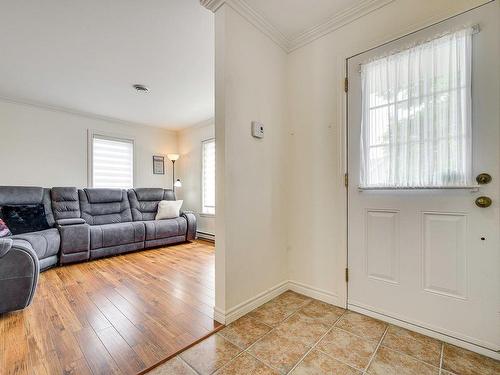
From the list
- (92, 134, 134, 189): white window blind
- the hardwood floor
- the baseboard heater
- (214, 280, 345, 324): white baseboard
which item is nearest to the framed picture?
(92, 134, 134, 189): white window blind

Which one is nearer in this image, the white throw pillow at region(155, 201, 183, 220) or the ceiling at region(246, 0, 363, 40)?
the ceiling at region(246, 0, 363, 40)

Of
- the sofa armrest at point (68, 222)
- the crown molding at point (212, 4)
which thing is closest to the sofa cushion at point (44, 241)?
the sofa armrest at point (68, 222)

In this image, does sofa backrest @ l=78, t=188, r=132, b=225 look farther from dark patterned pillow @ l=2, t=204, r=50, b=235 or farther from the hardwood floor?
the hardwood floor

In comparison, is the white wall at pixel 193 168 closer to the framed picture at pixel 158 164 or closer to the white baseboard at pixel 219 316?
the framed picture at pixel 158 164

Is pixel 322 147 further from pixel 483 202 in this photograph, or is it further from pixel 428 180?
pixel 483 202

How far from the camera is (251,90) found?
1911mm

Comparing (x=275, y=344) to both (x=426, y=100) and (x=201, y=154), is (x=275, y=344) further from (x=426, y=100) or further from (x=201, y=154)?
(x=201, y=154)

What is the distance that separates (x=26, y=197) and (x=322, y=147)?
154 inches

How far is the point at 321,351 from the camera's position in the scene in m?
1.39

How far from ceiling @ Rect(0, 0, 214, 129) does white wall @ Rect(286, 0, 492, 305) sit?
1.04 m

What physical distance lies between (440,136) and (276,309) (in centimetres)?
169

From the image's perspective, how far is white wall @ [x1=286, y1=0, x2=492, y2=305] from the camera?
182 cm

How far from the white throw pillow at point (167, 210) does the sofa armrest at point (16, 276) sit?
2.44m

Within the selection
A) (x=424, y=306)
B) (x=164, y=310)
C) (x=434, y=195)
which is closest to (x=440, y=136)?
(x=434, y=195)
